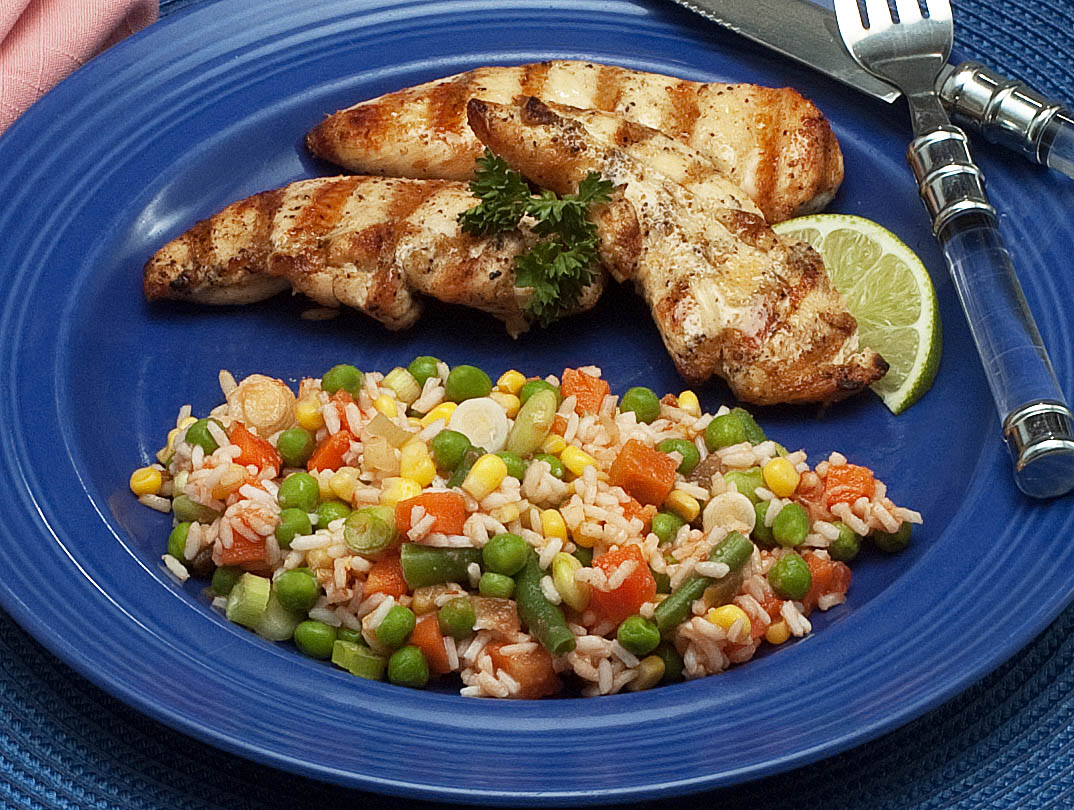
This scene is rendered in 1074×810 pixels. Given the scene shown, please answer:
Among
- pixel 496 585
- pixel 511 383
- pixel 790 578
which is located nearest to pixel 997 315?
pixel 790 578

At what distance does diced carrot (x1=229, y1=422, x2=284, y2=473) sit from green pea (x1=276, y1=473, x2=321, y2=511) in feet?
0.55

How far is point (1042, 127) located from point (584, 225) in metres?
1.67

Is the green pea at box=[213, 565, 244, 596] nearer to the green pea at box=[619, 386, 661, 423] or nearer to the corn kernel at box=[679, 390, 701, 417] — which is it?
the green pea at box=[619, 386, 661, 423]

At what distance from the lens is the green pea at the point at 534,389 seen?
4.30 metres

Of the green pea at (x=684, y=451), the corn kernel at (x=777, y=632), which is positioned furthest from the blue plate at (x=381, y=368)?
the green pea at (x=684, y=451)

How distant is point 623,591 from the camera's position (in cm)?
360

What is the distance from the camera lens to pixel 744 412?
4.38 m

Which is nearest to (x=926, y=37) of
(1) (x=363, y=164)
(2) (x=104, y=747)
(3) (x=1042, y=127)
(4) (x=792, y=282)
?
(3) (x=1042, y=127)

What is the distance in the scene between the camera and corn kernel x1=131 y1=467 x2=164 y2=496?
4230mm

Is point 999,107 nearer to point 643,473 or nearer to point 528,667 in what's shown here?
point 643,473

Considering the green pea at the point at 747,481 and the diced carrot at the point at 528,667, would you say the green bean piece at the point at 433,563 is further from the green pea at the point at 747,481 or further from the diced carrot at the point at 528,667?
the green pea at the point at 747,481

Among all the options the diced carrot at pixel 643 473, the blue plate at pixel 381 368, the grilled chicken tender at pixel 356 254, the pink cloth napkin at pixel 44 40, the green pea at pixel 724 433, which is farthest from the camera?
the pink cloth napkin at pixel 44 40

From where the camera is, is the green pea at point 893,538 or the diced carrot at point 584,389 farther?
the diced carrot at point 584,389

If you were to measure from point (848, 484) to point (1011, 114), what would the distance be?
1625 millimetres
